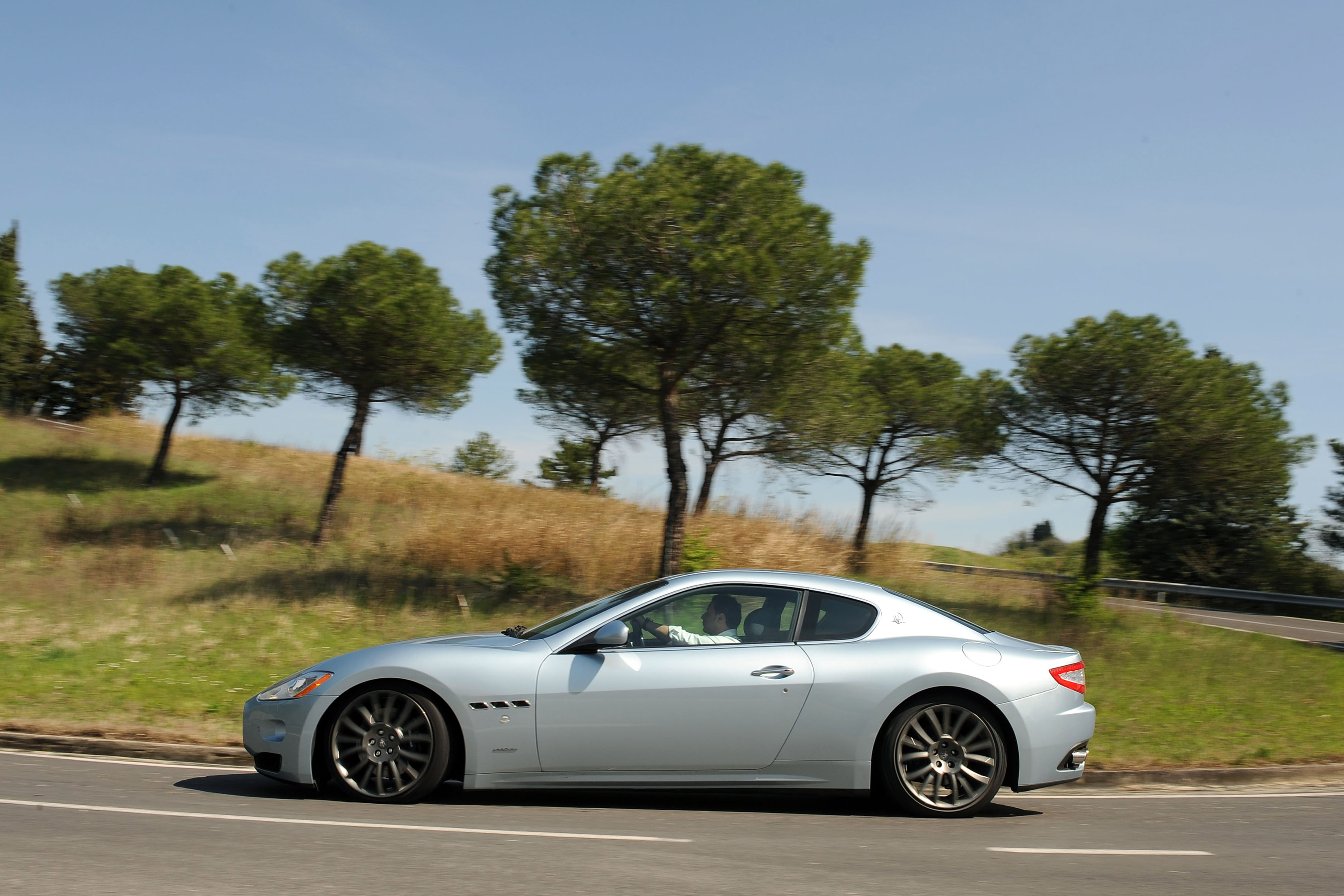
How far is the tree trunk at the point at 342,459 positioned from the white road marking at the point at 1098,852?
19.8 meters

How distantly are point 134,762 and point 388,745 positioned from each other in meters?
3.01

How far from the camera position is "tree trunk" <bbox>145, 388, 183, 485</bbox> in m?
30.1

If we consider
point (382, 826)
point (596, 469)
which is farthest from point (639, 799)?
point (596, 469)

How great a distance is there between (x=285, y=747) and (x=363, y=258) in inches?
726

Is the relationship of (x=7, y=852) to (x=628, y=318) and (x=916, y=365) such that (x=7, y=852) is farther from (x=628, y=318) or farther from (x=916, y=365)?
(x=916, y=365)

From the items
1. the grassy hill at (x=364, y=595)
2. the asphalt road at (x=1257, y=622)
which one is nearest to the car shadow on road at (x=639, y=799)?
the grassy hill at (x=364, y=595)

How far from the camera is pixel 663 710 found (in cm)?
626

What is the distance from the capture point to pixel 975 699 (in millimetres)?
6566

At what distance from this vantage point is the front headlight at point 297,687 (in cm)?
641

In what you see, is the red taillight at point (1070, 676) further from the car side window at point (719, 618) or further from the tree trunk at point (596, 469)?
the tree trunk at point (596, 469)

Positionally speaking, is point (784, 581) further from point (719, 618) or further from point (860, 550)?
point (860, 550)

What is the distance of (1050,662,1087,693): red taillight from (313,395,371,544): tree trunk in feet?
62.7

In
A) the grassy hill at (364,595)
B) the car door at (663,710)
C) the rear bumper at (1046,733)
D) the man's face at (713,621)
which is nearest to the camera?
the car door at (663,710)

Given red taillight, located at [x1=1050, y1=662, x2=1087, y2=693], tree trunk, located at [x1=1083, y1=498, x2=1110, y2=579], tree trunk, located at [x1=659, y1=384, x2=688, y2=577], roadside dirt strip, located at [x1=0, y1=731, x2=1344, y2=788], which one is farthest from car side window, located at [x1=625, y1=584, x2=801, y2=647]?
tree trunk, located at [x1=1083, y1=498, x2=1110, y2=579]
